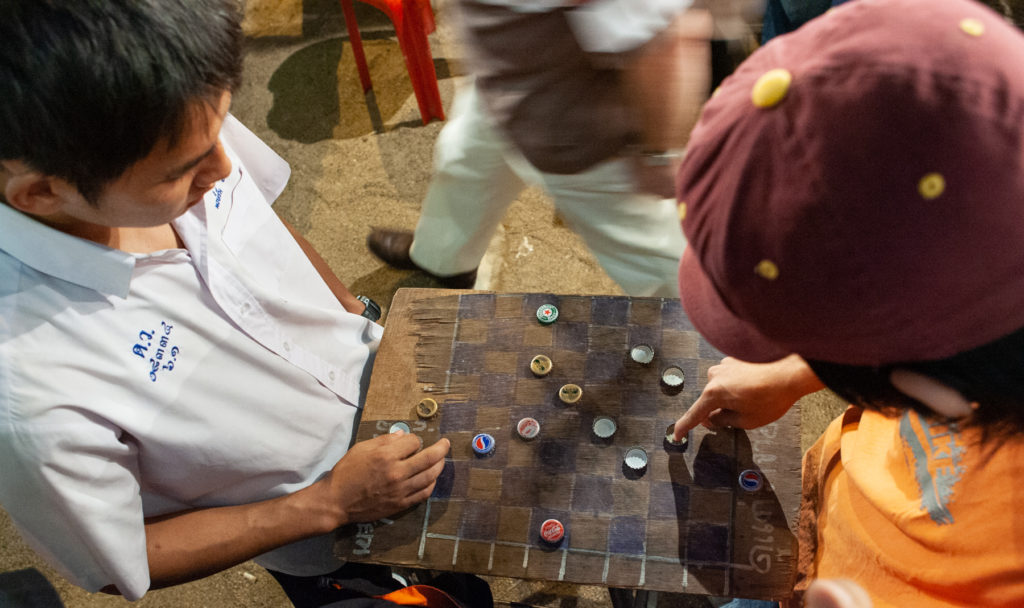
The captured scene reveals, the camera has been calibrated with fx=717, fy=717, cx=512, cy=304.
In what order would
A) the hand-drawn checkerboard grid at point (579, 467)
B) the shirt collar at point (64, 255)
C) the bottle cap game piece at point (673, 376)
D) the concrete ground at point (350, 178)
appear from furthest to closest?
1. the concrete ground at point (350, 178)
2. the bottle cap game piece at point (673, 376)
3. the hand-drawn checkerboard grid at point (579, 467)
4. the shirt collar at point (64, 255)

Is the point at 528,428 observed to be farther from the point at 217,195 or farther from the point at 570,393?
the point at 217,195

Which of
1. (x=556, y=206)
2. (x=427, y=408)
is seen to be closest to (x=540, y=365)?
(x=427, y=408)

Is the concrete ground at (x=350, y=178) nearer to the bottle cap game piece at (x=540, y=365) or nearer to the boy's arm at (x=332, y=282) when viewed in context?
the boy's arm at (x=332, y=282)

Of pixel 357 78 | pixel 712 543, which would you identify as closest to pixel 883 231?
pixel 712 543

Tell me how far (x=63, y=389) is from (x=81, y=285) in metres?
0.12

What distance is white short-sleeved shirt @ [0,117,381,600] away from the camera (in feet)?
2.52

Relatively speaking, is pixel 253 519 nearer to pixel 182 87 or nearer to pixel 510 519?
pixel 510 519

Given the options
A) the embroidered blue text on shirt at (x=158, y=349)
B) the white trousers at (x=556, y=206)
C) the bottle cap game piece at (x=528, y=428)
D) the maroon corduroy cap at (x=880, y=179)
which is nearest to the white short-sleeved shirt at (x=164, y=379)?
the embroidered blue text on shirt at (x=158, y=349)

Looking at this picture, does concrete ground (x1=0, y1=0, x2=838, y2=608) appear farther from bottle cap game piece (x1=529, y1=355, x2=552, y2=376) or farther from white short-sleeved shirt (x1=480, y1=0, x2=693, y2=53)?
white short-sleeved shirt (x1=480, y1=0, x2=693, y2=53)

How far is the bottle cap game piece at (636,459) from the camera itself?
93 cm

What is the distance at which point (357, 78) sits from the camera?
2465 millimetres

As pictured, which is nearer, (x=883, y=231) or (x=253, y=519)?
(x=883, y=231)

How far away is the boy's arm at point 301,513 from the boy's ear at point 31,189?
43 cm

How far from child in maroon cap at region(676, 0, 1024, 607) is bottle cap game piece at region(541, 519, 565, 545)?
39cm
